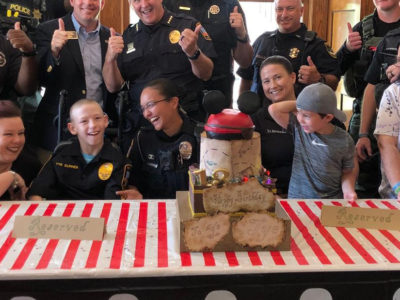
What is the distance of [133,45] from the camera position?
243 centimetres

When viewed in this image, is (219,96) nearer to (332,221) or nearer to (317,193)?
(332,221)

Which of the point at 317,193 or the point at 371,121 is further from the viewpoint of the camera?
the point at 371,121

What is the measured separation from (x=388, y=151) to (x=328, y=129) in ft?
0.89

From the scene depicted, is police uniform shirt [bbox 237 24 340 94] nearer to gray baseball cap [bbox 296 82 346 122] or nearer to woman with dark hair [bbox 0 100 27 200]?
gray baseball cap [bbox 296 82 346 122]

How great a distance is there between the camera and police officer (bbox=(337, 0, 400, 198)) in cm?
254

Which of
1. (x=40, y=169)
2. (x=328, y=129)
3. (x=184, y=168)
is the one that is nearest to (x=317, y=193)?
(x=328, y=129)

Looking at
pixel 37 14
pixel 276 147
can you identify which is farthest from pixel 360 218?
pixel 37 14

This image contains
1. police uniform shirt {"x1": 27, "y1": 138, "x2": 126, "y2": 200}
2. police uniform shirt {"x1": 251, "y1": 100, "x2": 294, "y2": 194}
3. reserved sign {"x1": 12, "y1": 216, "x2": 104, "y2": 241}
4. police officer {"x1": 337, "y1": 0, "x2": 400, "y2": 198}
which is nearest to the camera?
reserved sign {"x1": 12, "y1": 216, "x2": 104, "y2": 241}

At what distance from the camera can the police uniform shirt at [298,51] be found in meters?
2.57

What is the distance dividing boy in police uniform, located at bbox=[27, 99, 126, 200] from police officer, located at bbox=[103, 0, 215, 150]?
1.38 ft

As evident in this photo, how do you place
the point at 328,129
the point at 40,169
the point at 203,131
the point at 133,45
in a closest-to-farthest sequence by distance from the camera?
the point at 203,131
the point at 328,129
the point at 40,169
the point at 133,45

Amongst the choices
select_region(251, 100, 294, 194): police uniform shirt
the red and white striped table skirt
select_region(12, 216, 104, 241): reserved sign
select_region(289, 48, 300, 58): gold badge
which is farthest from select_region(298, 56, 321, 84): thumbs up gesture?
select_region(12, 216, 104, 241): reserved sign

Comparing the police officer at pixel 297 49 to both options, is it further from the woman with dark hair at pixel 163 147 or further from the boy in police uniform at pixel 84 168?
the boy in police uniform at pixel 84 168

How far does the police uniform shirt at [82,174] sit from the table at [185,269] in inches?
26.3
